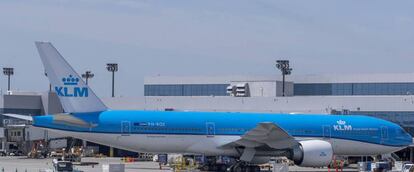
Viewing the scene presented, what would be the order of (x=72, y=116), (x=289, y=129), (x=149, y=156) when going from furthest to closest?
(x=149, y=156) → (x=289, y=129) → (x=72, y=116)

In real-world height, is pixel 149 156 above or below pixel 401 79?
below

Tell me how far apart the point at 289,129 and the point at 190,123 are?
5.42m

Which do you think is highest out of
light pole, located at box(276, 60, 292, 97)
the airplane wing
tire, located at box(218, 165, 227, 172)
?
light pole, located at box(276, 60, 292, 97)

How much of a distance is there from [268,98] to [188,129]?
2405 cm

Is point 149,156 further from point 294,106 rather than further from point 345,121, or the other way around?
point 345,121

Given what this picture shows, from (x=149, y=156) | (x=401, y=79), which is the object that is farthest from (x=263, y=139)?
(x=401, y=79)

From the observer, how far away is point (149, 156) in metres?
70.0

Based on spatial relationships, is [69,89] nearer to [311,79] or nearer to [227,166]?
[227,166]

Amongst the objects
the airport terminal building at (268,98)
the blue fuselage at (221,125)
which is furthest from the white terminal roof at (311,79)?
the blue fuselage at (221,125)

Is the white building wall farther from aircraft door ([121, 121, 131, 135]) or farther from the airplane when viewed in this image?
aircraft door ([121, 121, 131, 135])

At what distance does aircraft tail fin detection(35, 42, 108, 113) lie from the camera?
48250 millimetres

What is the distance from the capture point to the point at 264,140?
48.6m

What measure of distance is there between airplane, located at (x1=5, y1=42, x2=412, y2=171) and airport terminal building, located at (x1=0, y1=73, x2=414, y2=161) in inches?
678

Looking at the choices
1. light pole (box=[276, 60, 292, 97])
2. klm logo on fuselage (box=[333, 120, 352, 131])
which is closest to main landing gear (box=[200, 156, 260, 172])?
klm logo on fuselage (box=[333, 120, 352, 131])
